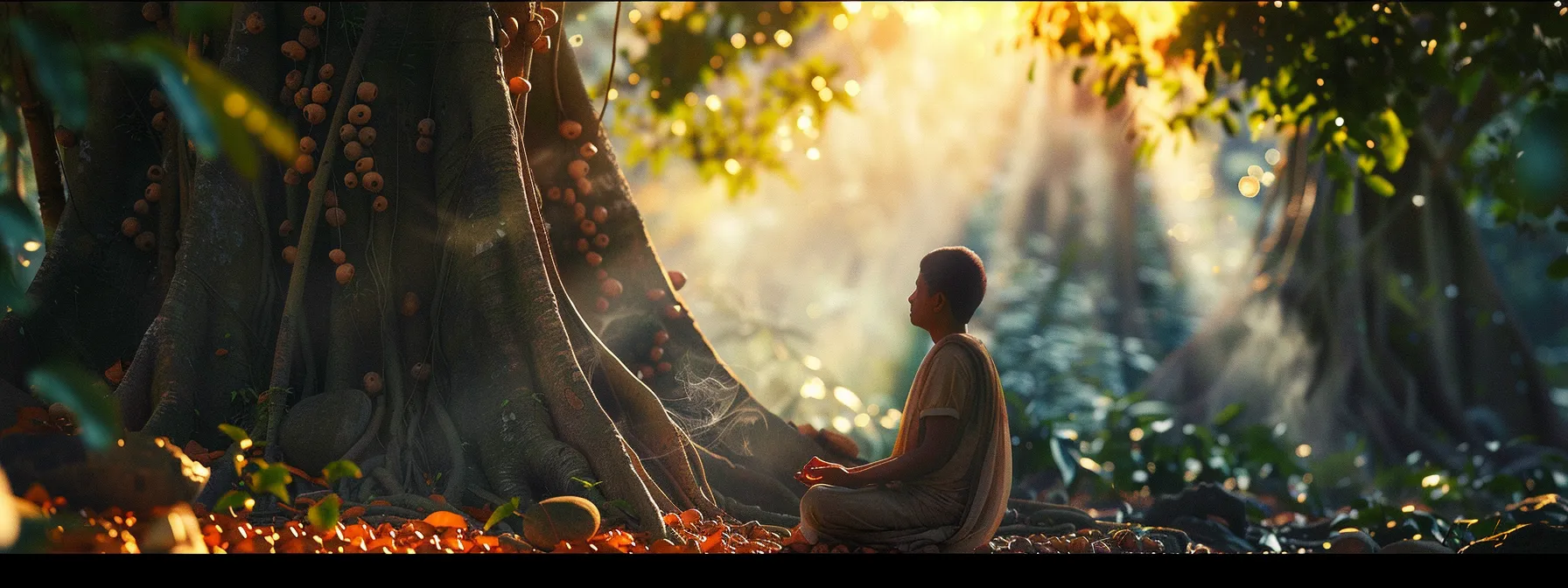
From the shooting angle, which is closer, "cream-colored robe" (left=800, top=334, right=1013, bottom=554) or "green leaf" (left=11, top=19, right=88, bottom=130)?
"green leaf" (left=11, top=19, right=88, bottom=130)

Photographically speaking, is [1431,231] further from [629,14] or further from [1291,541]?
[629,14]

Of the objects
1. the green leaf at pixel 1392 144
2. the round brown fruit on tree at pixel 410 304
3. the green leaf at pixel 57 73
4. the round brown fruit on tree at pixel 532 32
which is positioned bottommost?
the green leaf at pixel 57 73

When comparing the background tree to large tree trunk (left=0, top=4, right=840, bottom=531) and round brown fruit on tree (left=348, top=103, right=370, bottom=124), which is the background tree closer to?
large tree trunk (left=0, top=4, right=840, bottom=531)

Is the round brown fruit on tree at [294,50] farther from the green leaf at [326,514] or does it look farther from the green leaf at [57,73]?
the green leaf at [57,73]

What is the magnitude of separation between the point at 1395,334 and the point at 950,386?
7.96m

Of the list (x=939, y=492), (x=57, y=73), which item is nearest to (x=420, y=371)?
(x=939, y=492)

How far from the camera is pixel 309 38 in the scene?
4.83 meters

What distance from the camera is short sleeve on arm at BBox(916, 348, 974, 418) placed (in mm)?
3480

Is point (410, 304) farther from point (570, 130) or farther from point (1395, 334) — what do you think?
point (1395, 334)

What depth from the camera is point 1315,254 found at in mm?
10188

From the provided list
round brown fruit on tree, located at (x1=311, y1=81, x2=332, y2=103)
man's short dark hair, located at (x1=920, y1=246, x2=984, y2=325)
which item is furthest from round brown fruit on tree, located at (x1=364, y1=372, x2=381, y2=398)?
man's short dark hair, located at (x1=920, y1=246, x2=984, y2=325)

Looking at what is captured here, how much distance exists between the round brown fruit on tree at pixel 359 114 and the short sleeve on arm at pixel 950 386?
249 cm

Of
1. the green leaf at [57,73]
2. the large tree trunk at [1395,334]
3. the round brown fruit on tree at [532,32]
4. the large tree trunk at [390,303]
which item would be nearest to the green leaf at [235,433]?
the large tree trunk at [390,303]

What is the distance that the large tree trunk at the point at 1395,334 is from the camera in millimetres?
9758
